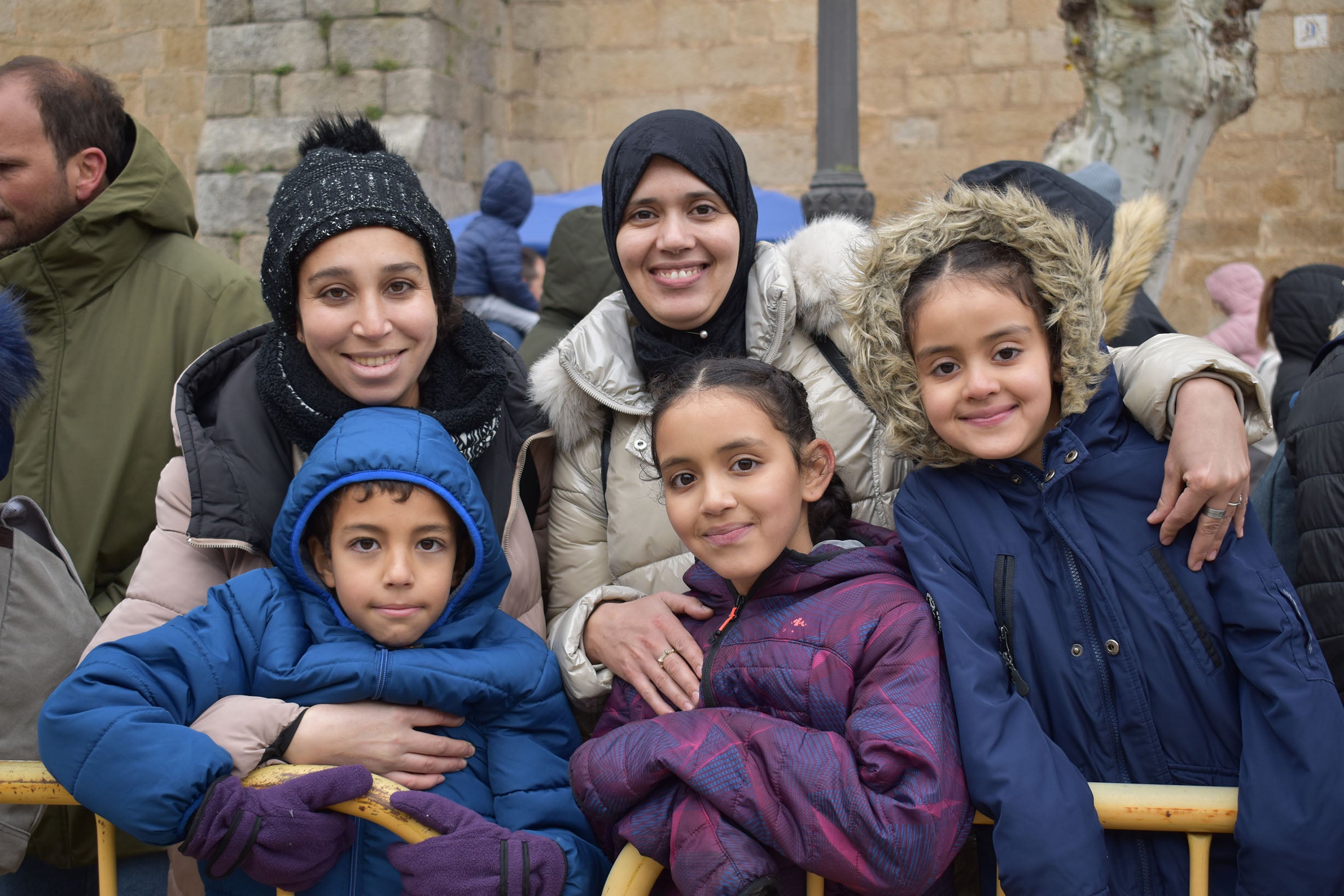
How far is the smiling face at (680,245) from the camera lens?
229 centimetres

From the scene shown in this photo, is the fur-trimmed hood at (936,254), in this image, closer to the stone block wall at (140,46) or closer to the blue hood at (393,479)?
the blue hood at (393,479)

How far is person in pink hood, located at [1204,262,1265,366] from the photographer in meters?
7.47

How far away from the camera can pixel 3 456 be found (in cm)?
213

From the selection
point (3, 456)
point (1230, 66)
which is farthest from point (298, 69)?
point (3, 456)

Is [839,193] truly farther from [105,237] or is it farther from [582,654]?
[582,654]

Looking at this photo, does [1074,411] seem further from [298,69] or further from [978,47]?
[978,47]

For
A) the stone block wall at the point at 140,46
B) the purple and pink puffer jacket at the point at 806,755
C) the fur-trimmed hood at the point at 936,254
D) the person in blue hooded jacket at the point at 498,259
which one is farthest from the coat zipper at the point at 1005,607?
the stone block wall at the point at 140,46

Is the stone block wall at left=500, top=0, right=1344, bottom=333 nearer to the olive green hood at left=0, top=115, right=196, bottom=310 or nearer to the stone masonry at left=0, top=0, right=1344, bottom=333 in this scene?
the stone masonry at left=0, top=0, right=1344, bottom=333

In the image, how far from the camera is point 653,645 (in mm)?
1975

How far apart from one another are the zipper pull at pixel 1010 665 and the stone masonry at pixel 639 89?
23.8ft

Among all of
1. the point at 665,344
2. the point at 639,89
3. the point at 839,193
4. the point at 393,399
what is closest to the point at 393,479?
the point at 393,399

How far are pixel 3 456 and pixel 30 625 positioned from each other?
36cm

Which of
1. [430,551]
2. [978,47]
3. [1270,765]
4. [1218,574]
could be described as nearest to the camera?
[1270,765]

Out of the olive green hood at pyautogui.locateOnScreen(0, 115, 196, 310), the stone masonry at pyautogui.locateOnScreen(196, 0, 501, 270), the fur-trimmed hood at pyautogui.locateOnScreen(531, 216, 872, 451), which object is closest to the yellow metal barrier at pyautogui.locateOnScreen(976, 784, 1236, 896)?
the fur-trimmed hood at pyautogui.locateOnScreen(531, 216, 872, 451)
